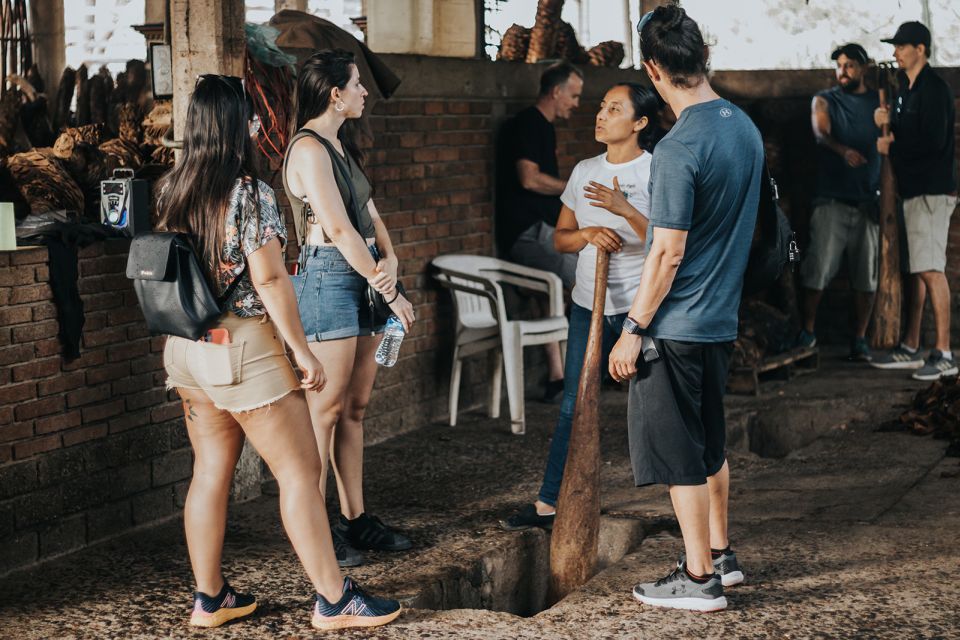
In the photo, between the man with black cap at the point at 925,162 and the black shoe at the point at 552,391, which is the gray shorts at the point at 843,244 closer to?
the man with black cap at the point at 925,162

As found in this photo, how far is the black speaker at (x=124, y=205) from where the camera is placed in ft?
17.9

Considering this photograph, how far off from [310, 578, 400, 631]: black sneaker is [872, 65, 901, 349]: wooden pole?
231 inches

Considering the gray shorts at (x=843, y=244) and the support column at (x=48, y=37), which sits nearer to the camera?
the gray shorts at (x=843, y=244)

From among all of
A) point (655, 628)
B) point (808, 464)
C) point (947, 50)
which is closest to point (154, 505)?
point (655, 628)

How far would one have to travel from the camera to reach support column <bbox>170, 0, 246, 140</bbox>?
18.4 feet

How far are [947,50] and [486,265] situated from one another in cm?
560

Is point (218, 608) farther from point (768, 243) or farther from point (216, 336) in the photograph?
point (768, 243)

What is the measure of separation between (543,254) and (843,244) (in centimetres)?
281

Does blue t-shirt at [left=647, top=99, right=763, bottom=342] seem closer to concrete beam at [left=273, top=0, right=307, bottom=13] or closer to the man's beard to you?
the man's beard

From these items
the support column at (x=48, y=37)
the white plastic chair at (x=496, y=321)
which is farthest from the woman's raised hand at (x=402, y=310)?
the support column at (x=48, y=37)

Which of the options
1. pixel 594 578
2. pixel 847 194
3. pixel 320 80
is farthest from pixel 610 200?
pixel 847 194

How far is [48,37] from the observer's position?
12.3 metres

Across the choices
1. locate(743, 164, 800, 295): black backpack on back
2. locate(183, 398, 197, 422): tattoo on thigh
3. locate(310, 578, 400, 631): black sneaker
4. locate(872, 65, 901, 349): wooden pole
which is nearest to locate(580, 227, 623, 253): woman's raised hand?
locate(743, 164, 800, 295): black backpack on back

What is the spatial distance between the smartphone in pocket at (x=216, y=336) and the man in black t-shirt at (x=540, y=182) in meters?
4.42
